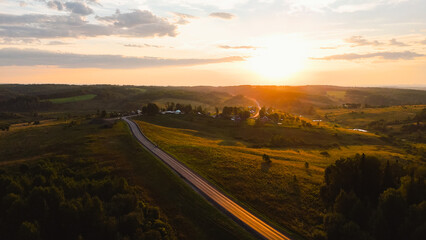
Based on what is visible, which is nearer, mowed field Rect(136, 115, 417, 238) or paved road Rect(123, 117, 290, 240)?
paved road Rect(123, 117, 290, 240)

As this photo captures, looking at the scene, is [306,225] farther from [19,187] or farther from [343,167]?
[19,187]

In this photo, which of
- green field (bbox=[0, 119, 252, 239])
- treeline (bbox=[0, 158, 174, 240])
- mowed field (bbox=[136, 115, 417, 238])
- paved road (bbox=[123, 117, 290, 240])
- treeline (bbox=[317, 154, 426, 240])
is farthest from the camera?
mowed field (bbox=[136, 115, 417, 238])

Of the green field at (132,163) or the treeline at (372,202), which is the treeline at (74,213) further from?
the treeline at (372,202)

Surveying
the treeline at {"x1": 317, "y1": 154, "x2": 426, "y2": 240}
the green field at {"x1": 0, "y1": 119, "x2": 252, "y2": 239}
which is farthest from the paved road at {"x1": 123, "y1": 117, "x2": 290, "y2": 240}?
the treeline at {"x1": 317, "y1": 154, "x2": 426, "y2": 240}

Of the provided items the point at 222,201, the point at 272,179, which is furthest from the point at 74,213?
the point at 272,179

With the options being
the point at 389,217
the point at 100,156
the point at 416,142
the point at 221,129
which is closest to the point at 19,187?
the point at 100,156

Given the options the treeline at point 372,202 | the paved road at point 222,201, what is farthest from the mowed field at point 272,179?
the treeline at point 372,202

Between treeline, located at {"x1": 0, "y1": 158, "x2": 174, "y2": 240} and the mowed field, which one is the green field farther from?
the mowed field
